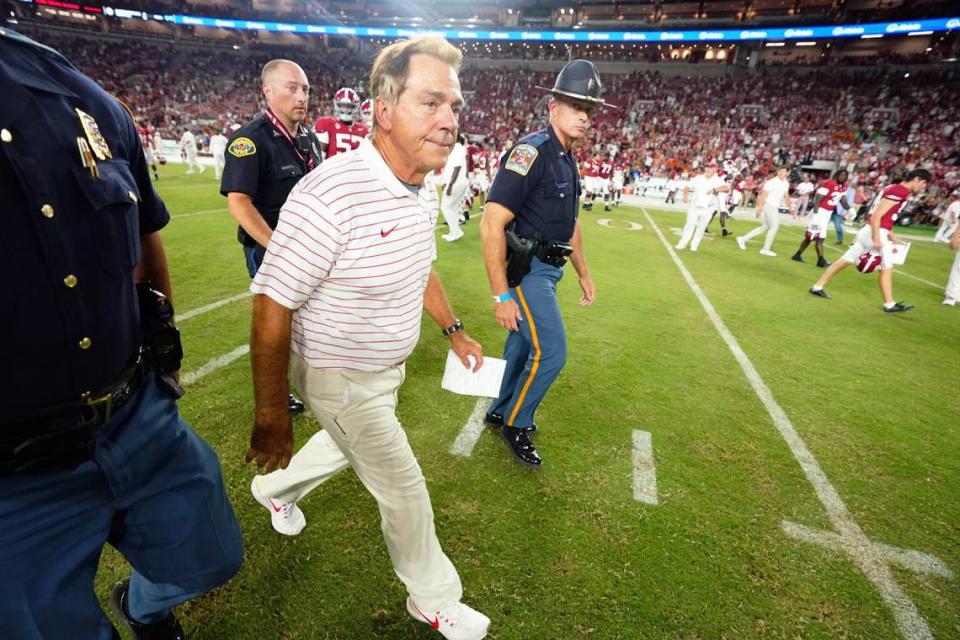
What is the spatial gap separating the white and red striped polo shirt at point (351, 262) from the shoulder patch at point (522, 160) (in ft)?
3.91

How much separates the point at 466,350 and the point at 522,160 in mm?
1346

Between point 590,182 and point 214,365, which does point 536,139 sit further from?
point 590,182

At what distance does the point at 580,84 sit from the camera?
2855mm

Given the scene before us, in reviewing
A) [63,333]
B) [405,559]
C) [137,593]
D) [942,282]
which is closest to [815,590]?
[405,559]

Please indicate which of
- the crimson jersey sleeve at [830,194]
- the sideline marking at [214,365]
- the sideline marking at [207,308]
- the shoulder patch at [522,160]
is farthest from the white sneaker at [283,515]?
the crimson jersey sleeve at [830,194]

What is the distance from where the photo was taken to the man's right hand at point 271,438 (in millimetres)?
1659

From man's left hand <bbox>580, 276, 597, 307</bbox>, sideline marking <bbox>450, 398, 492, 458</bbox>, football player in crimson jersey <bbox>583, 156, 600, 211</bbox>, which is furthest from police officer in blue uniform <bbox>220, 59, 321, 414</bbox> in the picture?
football player in crimson jersey <bbox>583, 156, 600, 211</bbox>

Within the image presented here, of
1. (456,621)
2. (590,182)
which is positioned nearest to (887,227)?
(456,621)

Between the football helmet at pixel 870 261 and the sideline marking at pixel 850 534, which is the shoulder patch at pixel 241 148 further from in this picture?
the football helmet at pixel 870 261

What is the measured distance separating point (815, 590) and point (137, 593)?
10.4 feet

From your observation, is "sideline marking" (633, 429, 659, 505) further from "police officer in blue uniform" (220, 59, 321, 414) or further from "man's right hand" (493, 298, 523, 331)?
"police officer in blue uniform" (220, 59, 321, 414)

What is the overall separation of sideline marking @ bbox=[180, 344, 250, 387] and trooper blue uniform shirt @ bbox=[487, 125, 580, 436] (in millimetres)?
2755

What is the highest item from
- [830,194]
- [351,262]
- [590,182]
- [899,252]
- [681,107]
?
[681,107]

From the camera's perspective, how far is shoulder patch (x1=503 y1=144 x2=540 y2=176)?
2838 mm
